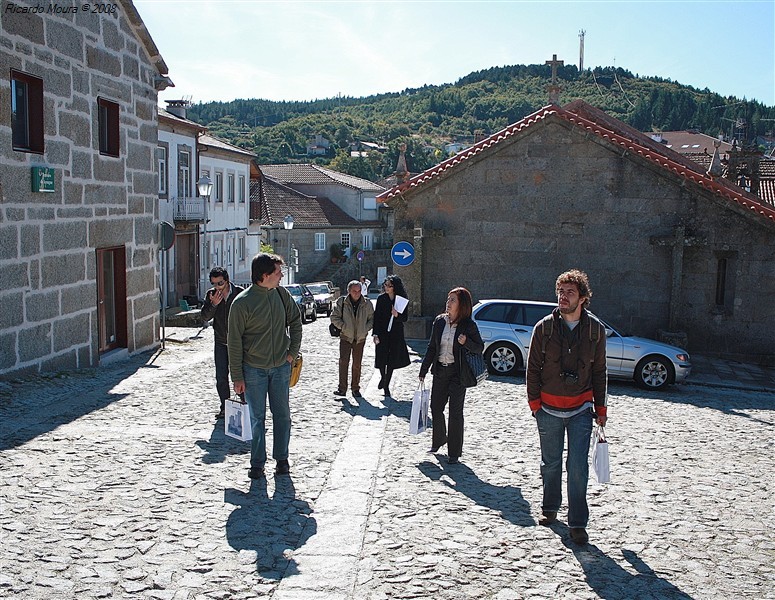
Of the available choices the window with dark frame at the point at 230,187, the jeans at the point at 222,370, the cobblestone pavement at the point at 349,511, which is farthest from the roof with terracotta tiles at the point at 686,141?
the jeans at the point at 222,370

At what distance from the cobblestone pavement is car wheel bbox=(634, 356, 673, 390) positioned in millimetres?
4336

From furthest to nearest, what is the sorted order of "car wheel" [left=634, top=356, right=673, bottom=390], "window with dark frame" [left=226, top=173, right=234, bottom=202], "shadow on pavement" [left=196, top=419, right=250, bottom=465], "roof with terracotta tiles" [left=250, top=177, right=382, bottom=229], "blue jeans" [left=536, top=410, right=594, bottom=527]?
1. "roof with terracotta tiles" [left=250, top=177, right=382, bottom=229]
2. "window with dark frame" [left=226, top=173, right=234, bottom=202]
3. "car wheel" [left=634, top=356, right=673, bottom=390]
4. "shadow on pavement" [left=196, top=419, right=250, bottom=465]
5. "blue jeans" [left=536, top=410, right=594, bottom=527]

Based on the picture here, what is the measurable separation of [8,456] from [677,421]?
8.27m

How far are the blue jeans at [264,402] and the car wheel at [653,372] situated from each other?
30.9 feet

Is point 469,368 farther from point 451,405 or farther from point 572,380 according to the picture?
point 572,380

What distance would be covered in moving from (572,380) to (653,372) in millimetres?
9594

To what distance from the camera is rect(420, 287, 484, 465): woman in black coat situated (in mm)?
8016

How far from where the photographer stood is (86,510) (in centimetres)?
607

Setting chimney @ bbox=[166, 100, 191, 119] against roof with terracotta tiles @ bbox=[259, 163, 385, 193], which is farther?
roof with terracotta tiles @ bbox=[259, 163, 385, 193]

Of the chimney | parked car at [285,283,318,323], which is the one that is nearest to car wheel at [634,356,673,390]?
parked car at [285,283,318,323]

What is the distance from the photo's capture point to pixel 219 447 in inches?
324

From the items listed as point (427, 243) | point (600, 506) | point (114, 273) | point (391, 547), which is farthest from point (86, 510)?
point (427, 243)

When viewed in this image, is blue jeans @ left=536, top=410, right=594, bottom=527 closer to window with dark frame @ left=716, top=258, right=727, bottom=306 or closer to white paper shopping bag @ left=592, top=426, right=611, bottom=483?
white paper shopping bag @ left=592, top=426, right=611, bottom=483

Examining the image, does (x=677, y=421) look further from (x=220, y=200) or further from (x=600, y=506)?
(x=220, y=200)
